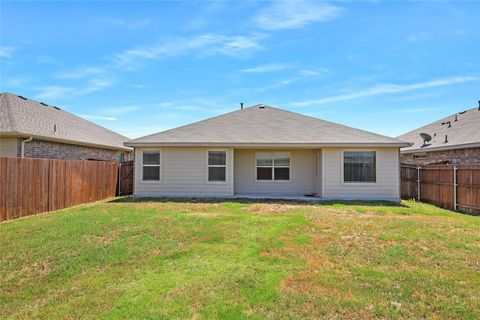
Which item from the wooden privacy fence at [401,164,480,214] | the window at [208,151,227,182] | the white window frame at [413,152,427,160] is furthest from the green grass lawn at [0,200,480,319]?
the white window frame at [413,152,427,160]

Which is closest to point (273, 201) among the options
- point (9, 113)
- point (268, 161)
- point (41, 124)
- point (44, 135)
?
point (268, 161)

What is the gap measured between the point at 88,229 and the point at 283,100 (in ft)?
56.3

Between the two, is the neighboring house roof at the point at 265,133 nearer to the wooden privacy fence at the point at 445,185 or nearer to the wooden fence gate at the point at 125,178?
the wooden privacy fence at the point at 445,185

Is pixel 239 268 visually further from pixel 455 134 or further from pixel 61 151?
pixel 455 134

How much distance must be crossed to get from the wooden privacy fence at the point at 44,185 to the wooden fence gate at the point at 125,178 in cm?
209

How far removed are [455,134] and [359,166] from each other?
7599 mm

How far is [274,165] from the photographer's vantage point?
15883 millimetres

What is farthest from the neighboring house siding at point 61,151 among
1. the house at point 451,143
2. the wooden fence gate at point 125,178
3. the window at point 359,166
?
the house at point 451,143

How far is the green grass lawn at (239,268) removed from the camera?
12.6 feet

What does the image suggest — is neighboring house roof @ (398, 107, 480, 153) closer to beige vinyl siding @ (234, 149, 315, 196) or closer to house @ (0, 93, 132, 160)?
beige vinyl siding @ (234, 149, 315, 196)

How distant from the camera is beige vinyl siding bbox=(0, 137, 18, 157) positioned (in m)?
13.2

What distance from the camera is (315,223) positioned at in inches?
343

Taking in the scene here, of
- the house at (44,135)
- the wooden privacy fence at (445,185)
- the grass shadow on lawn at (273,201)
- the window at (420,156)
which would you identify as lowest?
the grass shadow on lawn at (273,201)

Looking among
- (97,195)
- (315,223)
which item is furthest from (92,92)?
(315,223)
